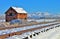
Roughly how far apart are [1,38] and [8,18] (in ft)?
137

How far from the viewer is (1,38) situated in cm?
1145

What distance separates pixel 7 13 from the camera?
2093 inches

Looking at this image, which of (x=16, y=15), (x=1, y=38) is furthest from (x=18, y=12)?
(x=1, y=38)

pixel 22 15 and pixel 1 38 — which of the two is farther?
pixel 22 15

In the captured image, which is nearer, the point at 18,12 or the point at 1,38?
the point at 1,38

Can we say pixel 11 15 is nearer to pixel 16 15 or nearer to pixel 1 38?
pixel 16 15

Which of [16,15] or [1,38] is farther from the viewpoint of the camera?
[16,15]

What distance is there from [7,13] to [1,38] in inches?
1656

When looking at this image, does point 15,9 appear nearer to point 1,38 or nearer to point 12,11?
point 12,11

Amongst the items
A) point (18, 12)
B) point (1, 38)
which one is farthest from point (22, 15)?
point (1, 38)

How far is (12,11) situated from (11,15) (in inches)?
45.0

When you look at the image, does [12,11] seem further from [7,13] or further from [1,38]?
[1,38]

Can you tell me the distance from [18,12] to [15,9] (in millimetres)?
1500

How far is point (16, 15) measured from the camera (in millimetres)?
51375
